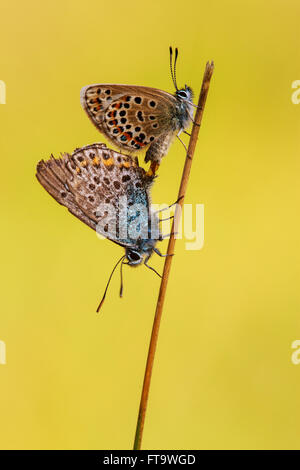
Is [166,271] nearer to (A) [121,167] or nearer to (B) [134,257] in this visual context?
(B) [134,257]

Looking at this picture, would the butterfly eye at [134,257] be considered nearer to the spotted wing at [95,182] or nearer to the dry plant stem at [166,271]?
the spotted wing at [95,182]

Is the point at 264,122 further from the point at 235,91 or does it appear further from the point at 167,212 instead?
the point at 167,212

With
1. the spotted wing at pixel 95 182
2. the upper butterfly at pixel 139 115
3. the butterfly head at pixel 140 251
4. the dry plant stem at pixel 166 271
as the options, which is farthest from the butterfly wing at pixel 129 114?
the dry plant stem at pixel 166 271

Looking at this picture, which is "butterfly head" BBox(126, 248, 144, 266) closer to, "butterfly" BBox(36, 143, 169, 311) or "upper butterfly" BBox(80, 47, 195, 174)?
"butterfly" BBox(36, 143, 169, 311)

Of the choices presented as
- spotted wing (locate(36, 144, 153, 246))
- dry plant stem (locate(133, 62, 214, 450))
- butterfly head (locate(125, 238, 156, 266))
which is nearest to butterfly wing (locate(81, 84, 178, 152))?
spotted wing (locate(36, 144, 153, 246))

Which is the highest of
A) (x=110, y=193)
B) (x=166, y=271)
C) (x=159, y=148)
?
(x=159, y=148)

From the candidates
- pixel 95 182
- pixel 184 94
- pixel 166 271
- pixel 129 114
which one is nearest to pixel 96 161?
pixel 95 182

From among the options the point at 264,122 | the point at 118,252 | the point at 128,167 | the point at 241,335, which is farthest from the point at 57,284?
the point at 264,122
